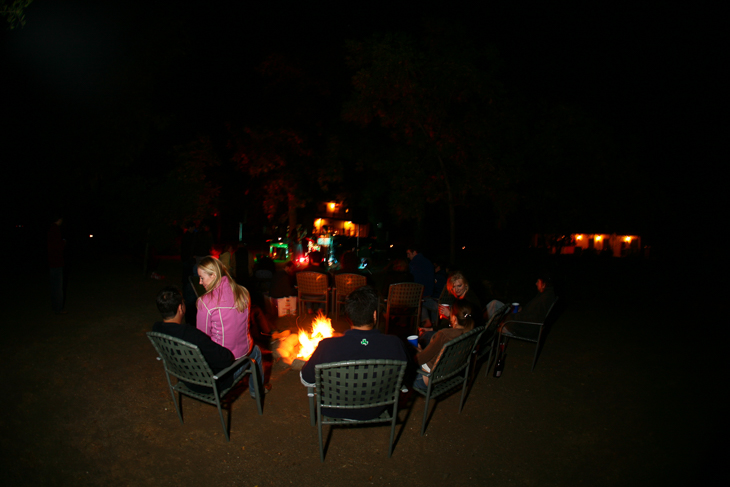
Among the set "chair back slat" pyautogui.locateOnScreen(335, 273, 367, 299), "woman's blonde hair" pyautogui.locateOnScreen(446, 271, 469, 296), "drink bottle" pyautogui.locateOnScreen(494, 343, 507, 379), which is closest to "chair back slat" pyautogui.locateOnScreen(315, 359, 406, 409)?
"drink bottle" pyautogui.locateOnScreen(494, 343, 507, 379)

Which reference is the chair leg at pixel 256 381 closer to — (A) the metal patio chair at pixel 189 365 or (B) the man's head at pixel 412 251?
(A) the metal patio chair at pixel 189 365

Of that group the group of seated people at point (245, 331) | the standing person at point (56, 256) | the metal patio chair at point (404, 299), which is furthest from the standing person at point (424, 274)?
the standing person at point (56, 256)

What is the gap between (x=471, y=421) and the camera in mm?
3916

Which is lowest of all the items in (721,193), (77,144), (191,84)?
(721,193)

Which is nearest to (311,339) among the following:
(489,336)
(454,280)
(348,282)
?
(348,282)

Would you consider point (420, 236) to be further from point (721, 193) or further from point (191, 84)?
point (191, 84)

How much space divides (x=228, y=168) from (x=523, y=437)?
25484mm

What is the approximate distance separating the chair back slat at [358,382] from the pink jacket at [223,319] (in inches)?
44.4

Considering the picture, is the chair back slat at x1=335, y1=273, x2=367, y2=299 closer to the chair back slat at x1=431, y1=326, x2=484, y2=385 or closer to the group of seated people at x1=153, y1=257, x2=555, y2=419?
the group of seated people at x1=153, y1=257, x2=555, y2=419

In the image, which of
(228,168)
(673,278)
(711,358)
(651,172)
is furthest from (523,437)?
(228,168)

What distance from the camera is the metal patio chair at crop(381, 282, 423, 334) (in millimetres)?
6105

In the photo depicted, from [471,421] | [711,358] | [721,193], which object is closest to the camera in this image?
[471,421]

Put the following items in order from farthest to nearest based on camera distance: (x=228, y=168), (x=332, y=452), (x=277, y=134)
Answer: (x=228, y=168) → (x=277, y=134) → (x=332, y=452)

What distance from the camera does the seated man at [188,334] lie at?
10.6 feet
